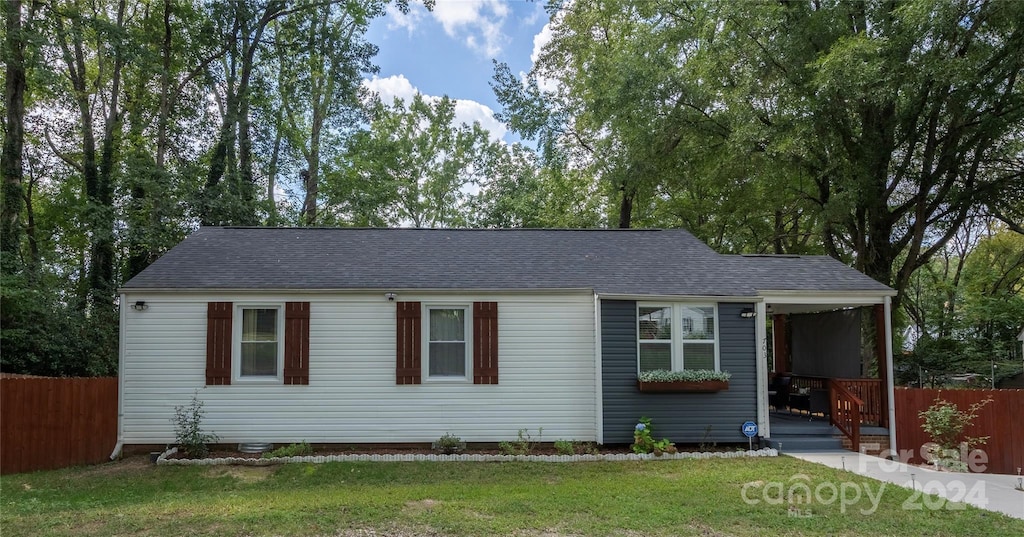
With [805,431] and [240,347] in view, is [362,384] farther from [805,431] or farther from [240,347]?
[805,431]

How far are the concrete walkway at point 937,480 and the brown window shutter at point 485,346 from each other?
4.77 metres

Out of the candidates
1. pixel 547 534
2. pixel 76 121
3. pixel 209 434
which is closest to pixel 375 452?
pixel 209 434

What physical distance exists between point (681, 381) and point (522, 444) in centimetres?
264

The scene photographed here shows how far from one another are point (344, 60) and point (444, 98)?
40.0 feet

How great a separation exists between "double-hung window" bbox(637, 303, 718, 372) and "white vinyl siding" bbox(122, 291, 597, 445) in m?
0.85

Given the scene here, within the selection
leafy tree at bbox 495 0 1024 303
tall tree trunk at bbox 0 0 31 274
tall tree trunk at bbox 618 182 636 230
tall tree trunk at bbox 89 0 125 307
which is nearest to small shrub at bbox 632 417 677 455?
leafy tree at bbox 495 0 1024 303

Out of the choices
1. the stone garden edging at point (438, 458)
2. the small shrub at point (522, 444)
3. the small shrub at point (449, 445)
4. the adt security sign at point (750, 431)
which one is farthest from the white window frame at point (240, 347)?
the adt security sign at point (750, 431)

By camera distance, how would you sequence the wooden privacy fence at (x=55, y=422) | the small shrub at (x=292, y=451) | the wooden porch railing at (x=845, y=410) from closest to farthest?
1. the wooden privacy fence at (x=55, y=422)
2. the small shrub at (x=292, y=451)
3. the wooden porch railing at (x=845, y=410)

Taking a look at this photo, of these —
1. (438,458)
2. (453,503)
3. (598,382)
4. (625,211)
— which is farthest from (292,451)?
(625,211)

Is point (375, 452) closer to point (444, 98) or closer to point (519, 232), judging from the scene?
point (519, 232)

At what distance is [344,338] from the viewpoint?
30.7 feet

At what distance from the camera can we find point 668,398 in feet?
30.3

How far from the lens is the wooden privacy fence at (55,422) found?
26.0ft

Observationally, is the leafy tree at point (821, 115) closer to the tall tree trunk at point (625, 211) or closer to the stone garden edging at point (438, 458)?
the tall tree trunk at point (625, 211)
